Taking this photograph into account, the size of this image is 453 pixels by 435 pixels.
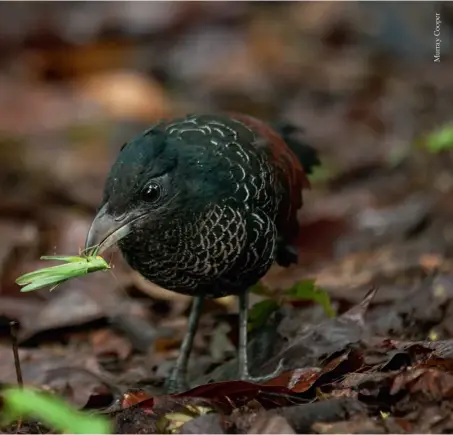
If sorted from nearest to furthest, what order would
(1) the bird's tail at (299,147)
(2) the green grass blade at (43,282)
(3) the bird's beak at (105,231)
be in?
1. (2) the green grass blade at (43,282)
2. (3) the bird's beak at (105,231)
3. (1) the bird's tail at (299,147)

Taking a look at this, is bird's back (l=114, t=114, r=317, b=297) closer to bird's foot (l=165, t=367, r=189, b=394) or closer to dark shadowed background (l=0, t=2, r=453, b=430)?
bird's foot (l=165, t=367, r=189, b=394)

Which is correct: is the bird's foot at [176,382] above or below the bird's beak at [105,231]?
below

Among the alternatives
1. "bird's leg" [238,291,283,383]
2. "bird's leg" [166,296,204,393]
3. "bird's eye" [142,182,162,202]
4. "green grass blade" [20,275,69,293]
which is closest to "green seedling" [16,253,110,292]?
"green grass blade" [20,275,69,293]

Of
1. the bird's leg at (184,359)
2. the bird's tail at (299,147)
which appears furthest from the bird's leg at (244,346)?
the bird's tail at (299,147)

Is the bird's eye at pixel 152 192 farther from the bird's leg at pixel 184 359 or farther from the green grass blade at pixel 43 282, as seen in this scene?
the bird's leg at pixel 184 359

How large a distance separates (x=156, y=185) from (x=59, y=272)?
26.4 inches

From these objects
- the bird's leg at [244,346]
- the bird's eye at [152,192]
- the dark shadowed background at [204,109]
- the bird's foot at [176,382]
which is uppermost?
the bird's eye at [152,192]

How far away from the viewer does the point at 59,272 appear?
3.77 m

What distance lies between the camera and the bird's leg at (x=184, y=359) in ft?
16.8

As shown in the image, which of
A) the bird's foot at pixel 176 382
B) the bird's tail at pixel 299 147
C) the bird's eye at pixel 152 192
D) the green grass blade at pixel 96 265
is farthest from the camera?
the bird's tail at pixel 299 147

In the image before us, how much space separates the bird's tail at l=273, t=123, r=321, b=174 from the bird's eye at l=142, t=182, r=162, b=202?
4.92 ft

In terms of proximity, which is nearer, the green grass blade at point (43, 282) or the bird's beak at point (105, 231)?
the green grass blade at point (43, 282)

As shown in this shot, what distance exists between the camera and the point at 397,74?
12156 mm

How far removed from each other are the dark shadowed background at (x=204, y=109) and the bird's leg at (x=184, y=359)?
0.75ft
